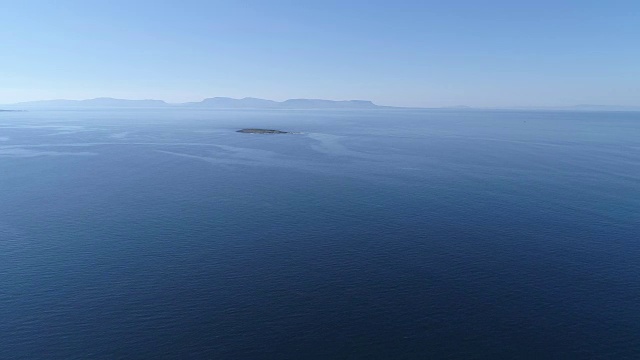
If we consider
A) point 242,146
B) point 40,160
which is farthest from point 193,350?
point 242,146

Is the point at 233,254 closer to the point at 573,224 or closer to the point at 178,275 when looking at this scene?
the point at 178,275

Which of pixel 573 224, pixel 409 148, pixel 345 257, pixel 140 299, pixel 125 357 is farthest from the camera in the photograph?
pixel 409 148

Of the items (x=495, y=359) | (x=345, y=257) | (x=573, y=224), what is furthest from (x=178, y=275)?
(x=573, y=224)

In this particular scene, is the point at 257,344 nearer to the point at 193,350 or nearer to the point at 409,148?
the point at 193,350

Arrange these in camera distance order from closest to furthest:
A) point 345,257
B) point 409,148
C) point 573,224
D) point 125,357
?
point 125,357 → point 345,257 → point 573,224 → point 409,148

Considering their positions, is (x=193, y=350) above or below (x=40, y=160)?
below

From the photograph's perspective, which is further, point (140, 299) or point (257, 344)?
point (140, 299)
